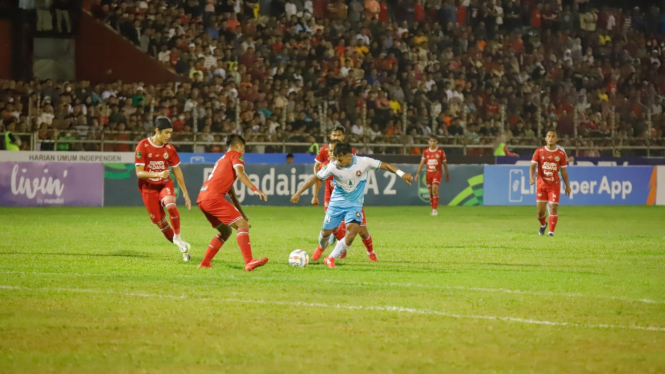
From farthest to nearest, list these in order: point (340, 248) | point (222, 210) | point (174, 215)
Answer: point (174, 215)
point (340, 248)
point (222, 210)

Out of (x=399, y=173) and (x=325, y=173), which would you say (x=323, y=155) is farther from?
(x=399, y=173)

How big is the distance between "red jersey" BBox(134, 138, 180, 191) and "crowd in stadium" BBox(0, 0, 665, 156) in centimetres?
1413

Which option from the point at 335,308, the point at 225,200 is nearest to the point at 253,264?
the point at 225,200

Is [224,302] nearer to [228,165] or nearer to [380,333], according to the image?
[380,333]

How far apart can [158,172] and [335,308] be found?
560 centimetres

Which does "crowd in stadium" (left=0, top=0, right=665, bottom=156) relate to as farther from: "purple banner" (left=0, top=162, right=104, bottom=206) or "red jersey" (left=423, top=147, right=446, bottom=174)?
"red jersey" (left=423, top=147, right=446, bottom=174)

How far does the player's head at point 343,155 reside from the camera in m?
12.7

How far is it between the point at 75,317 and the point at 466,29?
102 feet

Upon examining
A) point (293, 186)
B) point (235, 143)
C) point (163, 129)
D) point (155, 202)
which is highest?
point (163, 129)

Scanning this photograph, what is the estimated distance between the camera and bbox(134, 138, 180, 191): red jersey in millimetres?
13891

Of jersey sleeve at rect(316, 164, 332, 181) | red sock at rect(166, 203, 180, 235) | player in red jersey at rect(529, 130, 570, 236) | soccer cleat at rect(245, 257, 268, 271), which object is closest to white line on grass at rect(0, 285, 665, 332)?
soccer cleat at rect(245, 257, 268, 271)

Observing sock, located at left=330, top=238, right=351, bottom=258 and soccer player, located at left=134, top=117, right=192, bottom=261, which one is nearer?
sock, located at left=330, top=238, right=351, bottom=258

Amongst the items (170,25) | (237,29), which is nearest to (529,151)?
(237,29)

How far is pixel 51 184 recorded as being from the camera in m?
27.1
